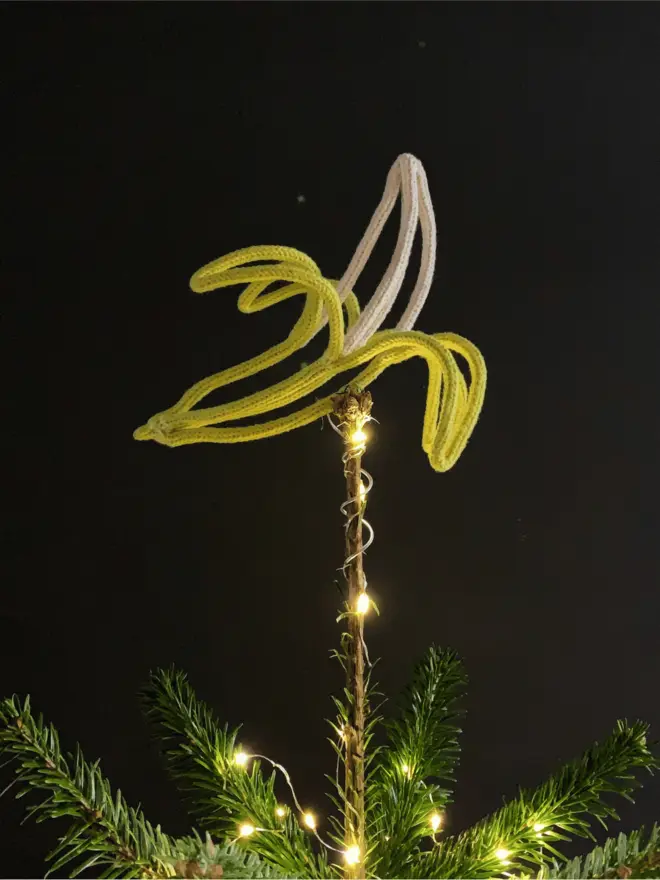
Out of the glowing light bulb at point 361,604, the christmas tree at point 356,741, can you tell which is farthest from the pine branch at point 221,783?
the glowing light bulb at point 361,604

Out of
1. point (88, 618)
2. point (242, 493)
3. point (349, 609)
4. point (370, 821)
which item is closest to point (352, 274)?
point (349, 609)

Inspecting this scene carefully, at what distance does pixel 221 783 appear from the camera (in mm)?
395

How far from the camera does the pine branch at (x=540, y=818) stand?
0.37 meters

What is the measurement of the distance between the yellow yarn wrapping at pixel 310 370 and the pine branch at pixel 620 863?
0.69ft

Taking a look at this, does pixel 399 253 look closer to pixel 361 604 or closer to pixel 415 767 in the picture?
pixel 361 604

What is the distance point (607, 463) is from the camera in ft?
2.67

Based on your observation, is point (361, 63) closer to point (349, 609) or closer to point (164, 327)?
point (164, 327)

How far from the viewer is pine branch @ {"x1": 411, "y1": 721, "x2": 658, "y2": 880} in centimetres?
37

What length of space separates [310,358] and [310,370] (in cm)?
39

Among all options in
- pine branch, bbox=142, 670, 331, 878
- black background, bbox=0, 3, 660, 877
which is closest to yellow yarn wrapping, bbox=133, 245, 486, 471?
pine branch, bbox=142, 670, 331, 878

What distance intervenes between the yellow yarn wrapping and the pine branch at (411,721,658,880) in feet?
0.62

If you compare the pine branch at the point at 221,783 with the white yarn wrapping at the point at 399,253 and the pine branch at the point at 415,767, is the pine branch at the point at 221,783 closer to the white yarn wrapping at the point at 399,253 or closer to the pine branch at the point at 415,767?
the pine branch at the point at 415,767

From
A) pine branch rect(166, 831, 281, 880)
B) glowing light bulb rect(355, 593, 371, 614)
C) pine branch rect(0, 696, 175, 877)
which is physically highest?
glowing light bulb rect(355, 593, 371, 614)

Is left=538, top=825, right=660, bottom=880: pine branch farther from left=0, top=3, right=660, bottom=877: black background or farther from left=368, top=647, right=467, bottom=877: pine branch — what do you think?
left=0, top=3, right=660, bottom=877: black background
